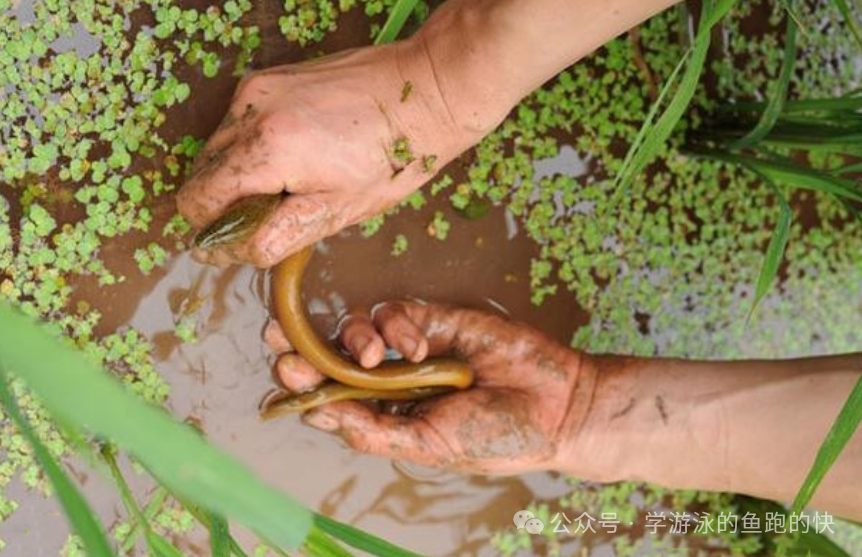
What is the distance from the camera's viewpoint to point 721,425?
1.89 m

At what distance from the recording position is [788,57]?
1.75 meters

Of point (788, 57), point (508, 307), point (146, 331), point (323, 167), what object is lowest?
point (146, 331)

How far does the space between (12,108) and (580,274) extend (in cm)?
116

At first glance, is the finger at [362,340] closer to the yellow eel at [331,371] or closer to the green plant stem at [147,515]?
the yellow eel at [331,371]

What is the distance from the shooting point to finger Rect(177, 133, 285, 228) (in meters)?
1.51

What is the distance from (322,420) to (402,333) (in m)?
0.22

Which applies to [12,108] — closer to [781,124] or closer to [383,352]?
[383,352]

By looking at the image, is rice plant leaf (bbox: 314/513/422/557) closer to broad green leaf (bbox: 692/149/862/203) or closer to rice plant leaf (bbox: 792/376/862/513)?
rice plant leaf (bbox: 792/376/862/513)

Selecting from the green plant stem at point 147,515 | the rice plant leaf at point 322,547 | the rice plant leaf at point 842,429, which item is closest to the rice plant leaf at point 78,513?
the rice plant leaf at point 322,547

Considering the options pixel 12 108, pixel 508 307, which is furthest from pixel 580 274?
pixel 12 108

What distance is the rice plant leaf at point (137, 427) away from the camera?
28.1 inches

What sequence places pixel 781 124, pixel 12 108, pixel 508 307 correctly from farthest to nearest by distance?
pixel 508 307 → pixel 781 124 → pixel 12 108

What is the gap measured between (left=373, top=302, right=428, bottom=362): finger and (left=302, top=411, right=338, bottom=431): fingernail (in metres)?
0.18

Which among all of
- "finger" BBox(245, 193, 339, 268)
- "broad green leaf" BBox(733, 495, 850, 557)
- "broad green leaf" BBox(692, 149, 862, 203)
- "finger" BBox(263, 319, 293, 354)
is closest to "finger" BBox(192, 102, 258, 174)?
"finger" BBox(245, 193, 339, 268)
